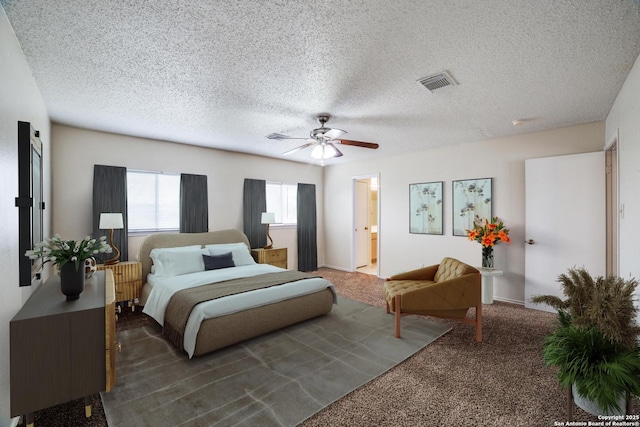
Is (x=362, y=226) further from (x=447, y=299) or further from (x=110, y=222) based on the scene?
(x=110, y=222)

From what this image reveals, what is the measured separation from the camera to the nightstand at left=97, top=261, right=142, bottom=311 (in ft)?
12.8

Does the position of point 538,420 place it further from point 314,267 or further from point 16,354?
point 314,267

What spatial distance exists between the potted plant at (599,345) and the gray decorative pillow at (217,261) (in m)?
3.84

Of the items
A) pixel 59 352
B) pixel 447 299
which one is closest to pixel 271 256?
pixel 447 299

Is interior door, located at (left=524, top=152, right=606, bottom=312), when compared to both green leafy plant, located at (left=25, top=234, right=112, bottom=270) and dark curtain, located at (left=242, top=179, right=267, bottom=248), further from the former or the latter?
green leafy plant, located at (left=25, top=234, right=112, bottom=270)

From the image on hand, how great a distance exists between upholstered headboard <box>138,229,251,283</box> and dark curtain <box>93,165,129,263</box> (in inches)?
10.5

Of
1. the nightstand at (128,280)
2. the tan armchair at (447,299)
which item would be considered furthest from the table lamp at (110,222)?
the tan armchair at (447,299)

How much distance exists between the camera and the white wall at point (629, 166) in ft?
7.48

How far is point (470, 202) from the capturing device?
190 inches

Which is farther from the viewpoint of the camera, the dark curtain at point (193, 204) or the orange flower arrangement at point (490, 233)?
the dark curtain at point (193, 204)

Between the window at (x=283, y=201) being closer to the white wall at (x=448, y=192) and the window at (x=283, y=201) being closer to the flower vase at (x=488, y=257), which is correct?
the white wall at (x=448, y=192)

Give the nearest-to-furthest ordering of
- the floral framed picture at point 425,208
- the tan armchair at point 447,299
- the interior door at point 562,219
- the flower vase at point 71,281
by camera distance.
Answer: the flower vase at point 71,281 → the tan armchair at point 447,299 → the interior door at point 562,219 → the floral framed picture at point 425,208

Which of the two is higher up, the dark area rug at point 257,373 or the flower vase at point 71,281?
the flower vase at point 71,281

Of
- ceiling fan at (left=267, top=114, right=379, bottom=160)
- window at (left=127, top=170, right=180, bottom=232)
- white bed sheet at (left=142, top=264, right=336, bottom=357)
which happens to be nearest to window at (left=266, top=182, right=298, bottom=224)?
window at (left=127, top=170, right=180, bottom=232)
